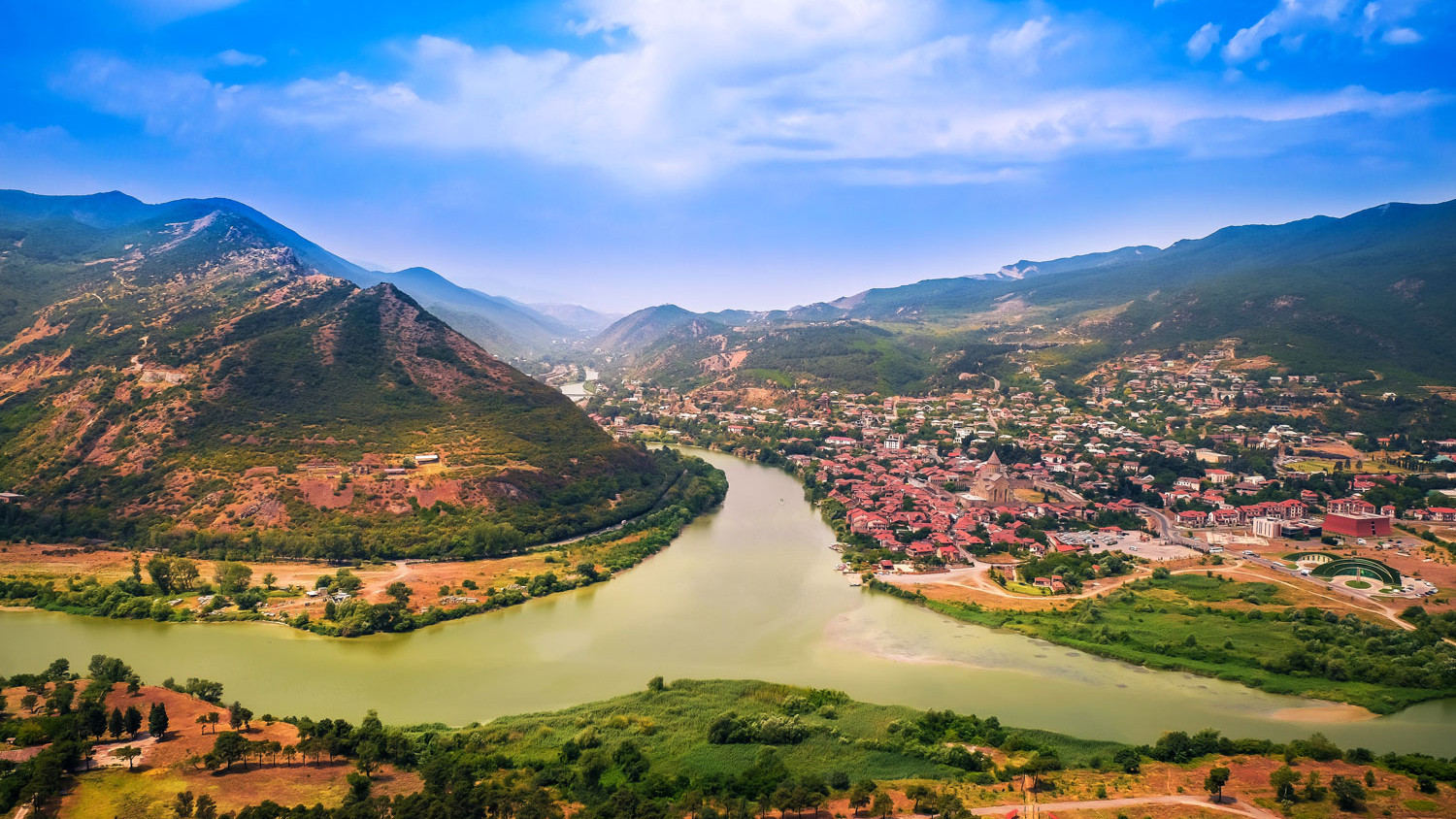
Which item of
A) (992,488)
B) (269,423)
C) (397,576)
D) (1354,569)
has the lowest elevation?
(1354,569)

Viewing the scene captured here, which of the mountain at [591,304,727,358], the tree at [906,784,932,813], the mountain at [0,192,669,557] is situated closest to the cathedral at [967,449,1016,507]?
the mountain at [0,192,669,557]

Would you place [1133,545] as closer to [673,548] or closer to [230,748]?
[673,548]

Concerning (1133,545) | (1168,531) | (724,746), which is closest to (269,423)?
(724,746)

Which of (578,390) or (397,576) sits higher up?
(578,390)

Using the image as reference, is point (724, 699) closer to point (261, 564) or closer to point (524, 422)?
point (261, 564)

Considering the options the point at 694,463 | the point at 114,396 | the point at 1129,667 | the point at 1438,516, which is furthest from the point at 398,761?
the point at 1438,516
